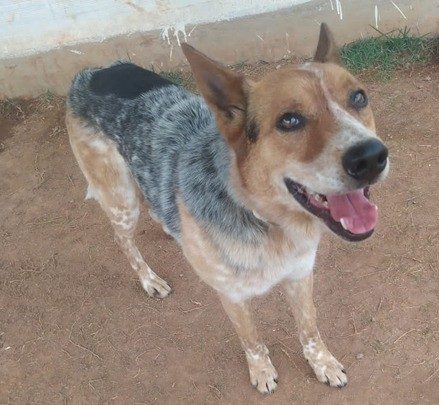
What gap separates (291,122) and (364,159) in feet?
1.49

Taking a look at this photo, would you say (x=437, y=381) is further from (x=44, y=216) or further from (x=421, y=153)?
(x=44, y=216)

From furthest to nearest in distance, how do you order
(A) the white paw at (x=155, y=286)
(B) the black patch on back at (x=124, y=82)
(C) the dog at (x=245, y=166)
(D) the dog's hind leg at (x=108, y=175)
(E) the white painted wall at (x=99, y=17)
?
(E) the white painted wall at (x=99, y=17), (A) the white paw at (x=155, y=286), (D) the dog's hind leg at (x=108, y=175), (B) the black patch on back at (x=124, y=82), (C) the dog at (x=245, y=166)

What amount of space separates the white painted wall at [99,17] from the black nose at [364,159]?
14.6 feet

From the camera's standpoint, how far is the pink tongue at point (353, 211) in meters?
2.71

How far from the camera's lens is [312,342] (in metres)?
3.91

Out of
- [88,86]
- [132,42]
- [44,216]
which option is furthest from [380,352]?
[132,42]

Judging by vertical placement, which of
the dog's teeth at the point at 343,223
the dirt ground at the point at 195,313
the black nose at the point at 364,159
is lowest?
the dirt ground at the point at 195,313

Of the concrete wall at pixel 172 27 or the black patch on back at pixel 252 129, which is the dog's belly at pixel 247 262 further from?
the concrete wall at pixel 172 27

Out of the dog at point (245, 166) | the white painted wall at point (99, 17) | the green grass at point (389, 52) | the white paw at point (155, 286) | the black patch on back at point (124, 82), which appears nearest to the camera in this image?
the dog at point (245, 166)

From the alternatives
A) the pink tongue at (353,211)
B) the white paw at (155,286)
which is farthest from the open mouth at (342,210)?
the white paw at (155,286)

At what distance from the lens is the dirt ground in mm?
4023

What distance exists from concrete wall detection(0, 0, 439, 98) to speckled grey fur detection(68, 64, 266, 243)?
91.1 inches

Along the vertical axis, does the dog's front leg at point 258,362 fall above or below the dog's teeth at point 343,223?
below

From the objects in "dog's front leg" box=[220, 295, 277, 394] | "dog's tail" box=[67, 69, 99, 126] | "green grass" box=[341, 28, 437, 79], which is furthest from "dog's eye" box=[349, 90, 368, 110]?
"green grass" box=[341, 28, 437, 79]
